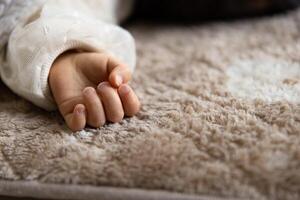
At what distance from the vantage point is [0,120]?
562mm

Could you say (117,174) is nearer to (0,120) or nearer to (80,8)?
(0,120)

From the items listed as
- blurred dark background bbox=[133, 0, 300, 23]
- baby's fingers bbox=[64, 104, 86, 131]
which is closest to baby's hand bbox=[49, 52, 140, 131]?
baby's fingers bbox=[64, 104, 86, 131]

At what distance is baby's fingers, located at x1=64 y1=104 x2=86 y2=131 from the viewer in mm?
523

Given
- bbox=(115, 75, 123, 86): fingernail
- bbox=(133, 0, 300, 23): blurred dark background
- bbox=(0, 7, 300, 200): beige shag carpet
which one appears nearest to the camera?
bbox=(0, 7, 300, 200): beige shag carpet

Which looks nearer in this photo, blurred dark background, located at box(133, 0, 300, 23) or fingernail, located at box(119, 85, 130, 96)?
fingernail, located at box(119, 85, 130, 96)

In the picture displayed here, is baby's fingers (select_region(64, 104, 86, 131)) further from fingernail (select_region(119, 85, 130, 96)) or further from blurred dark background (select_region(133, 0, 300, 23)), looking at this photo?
blurred dark background (select_region(133, 0, 300, 23))

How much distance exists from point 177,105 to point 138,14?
18.3 inches

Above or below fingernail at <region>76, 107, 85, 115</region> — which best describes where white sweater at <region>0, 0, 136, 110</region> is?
above

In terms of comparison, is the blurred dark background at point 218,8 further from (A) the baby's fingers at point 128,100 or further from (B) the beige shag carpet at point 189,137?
(A) the baby's fingers at point 128,100

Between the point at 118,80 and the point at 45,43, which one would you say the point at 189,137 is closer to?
the point at 118,80

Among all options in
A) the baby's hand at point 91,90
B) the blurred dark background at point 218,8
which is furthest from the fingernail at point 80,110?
the blurred dark background at point 218,8

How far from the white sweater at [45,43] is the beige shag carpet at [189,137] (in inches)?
1.3

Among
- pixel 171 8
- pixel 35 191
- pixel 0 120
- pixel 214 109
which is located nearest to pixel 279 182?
pixel 214 109

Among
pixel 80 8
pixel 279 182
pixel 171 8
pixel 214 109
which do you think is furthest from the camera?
pixel 171 8
